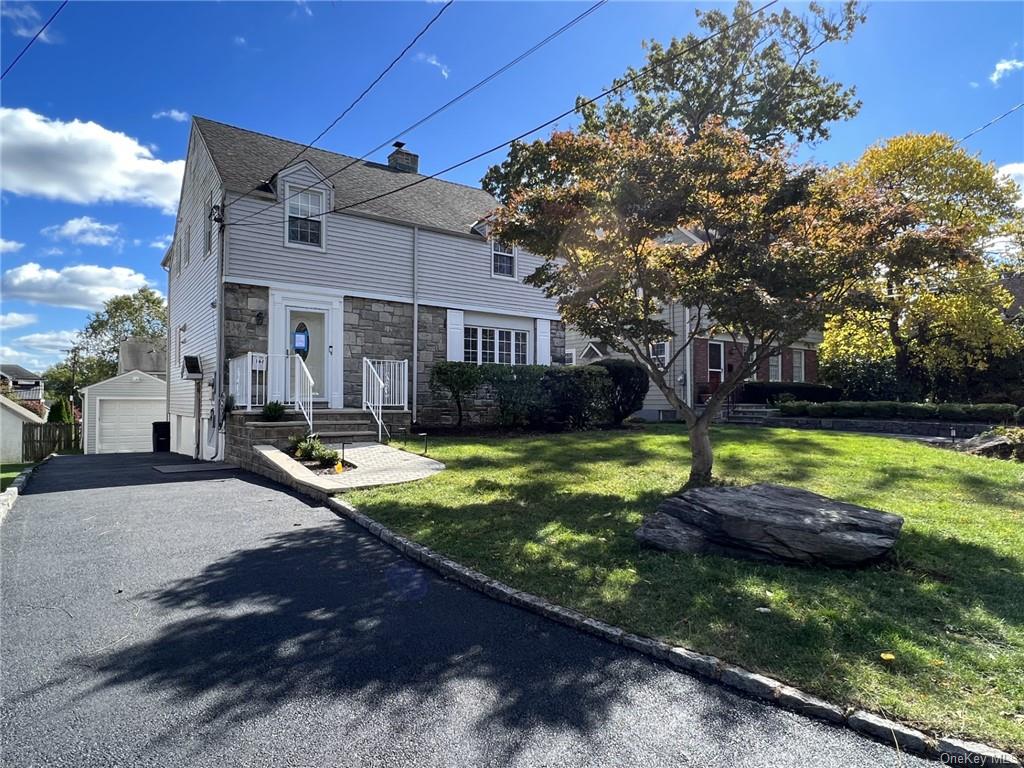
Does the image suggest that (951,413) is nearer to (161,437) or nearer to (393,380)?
(393,380)

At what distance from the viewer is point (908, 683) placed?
9.28 ft

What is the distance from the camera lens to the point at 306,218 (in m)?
13.1

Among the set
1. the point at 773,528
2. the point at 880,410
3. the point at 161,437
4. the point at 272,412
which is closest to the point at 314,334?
the point at 272,412

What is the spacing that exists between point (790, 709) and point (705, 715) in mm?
412

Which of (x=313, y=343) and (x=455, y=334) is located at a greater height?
(x=455, y=334)

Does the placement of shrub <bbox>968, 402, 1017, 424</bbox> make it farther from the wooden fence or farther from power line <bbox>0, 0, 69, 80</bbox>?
the wooden fence

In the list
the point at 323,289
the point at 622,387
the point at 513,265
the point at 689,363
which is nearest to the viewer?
the point at 323,289

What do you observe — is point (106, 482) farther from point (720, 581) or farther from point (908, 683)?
point (908, 683)

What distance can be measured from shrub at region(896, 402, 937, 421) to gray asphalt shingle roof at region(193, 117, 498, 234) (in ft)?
40.5

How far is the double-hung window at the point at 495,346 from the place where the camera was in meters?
15.4

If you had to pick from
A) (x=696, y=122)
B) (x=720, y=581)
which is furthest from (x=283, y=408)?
(x=696, y=122)

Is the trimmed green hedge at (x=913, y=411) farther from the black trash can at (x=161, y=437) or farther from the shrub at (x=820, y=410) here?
the black trash can at (x=161, y=437)

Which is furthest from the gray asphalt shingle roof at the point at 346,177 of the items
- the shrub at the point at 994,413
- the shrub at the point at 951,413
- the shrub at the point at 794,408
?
the shrub at the point at 994,413

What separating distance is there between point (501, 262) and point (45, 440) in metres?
19.5
